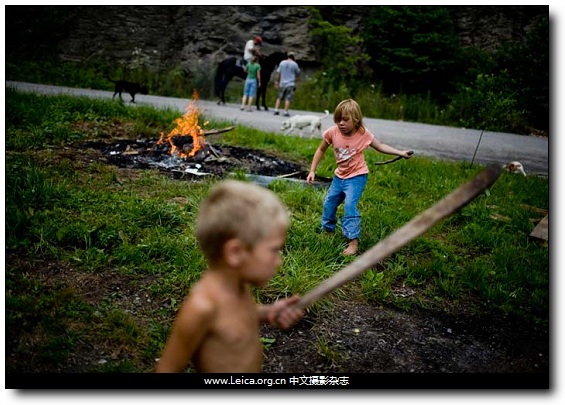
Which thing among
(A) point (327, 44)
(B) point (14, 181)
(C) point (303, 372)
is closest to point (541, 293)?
(C) point (303, 372)

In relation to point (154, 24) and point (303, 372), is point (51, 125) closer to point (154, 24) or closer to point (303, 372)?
point (303, 372)

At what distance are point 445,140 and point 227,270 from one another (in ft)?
27.5

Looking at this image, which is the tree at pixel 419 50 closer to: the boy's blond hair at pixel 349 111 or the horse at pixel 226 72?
the horse at pixel 226 72

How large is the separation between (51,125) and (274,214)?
5.80 metres

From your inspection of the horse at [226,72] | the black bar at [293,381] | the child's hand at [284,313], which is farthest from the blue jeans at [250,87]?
the child's hand at [284,313]

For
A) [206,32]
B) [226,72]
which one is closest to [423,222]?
[226,72]

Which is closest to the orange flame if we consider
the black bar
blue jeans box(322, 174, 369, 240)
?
blue jeans box(322, 174, 369, 240)

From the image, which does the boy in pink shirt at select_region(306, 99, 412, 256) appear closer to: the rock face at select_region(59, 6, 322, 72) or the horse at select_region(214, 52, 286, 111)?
the horse at select_region(214, 52, 286, 111)

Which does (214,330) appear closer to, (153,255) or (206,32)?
(153,255)

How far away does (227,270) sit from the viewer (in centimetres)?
140

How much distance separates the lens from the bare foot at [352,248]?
366cm

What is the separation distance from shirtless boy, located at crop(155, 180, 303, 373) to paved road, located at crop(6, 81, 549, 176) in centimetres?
638

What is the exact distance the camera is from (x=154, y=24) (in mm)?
16359

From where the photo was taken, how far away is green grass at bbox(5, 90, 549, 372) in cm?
248
